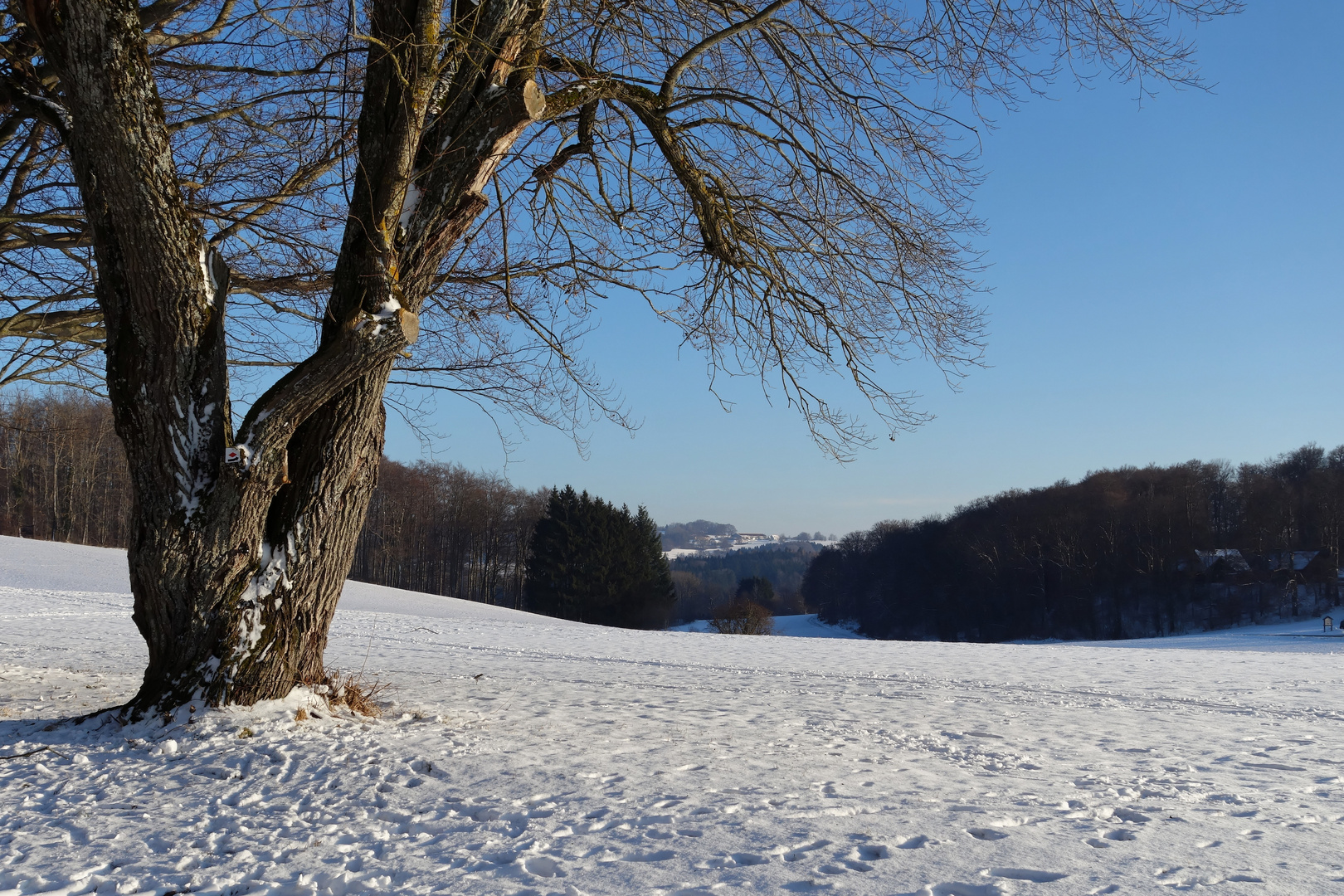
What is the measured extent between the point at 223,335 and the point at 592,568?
39334 mm

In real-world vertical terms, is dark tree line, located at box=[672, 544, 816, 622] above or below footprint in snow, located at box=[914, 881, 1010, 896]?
below

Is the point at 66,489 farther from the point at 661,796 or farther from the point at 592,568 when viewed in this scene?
the point at 661,796

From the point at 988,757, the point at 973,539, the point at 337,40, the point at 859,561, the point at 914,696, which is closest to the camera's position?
the point at 988,757

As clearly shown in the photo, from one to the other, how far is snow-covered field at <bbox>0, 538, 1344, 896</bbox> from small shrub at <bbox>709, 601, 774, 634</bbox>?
120 feet

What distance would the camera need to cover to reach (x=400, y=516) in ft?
157

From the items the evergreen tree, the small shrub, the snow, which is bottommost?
the snow

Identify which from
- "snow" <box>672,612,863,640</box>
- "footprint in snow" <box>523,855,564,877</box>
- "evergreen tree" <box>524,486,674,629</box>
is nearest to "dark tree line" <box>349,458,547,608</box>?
"evergreen tree" <box>524,486,674,629</box>

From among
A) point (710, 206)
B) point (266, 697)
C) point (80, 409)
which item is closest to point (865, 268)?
point (710, 206)

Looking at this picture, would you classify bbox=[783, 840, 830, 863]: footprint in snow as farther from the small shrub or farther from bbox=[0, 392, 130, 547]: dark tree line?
bbox=[0, 392, 130, 547]: dark tree line

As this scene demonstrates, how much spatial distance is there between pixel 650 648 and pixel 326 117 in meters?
10.5

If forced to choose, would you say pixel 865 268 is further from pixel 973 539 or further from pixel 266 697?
pixel 973 539

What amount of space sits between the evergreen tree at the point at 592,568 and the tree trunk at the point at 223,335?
38.5 m

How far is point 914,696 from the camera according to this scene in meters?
8.34

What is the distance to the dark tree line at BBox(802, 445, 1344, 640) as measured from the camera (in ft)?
147
